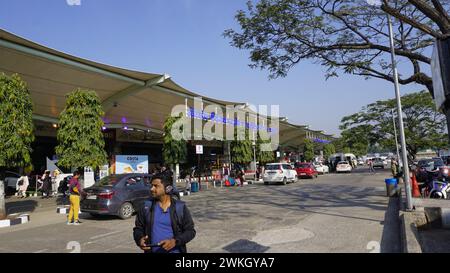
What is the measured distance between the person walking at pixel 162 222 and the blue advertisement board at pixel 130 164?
16262 mm

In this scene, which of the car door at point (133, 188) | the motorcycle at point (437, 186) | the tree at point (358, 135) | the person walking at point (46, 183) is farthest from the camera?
the tree at point (358, 135)

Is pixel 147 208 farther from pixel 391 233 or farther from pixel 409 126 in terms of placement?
pixel 409 126

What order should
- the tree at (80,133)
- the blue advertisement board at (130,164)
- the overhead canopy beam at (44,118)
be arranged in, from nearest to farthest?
the tree at (80,133) → the blue advertisement board at (130,164) → the overhead canopy beam at (44,118)

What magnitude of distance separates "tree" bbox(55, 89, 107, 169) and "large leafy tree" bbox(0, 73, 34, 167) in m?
2.65

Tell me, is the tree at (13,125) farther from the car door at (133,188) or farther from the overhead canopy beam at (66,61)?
the overhead canopy beam at (66,61)

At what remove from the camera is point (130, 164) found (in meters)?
19.9

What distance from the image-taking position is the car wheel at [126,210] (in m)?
11.0

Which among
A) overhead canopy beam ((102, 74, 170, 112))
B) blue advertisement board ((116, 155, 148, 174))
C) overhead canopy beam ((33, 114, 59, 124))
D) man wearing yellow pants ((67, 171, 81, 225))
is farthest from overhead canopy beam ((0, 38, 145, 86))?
man wearing yellow pants ((67, 171, 81, 225))

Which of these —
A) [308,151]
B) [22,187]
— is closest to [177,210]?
[22,187]

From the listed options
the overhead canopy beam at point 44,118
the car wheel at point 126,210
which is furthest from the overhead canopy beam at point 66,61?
the car wheel at point 126,210

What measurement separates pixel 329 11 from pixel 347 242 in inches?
286

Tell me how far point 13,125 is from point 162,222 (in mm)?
10256

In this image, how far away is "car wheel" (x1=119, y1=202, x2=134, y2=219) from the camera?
11035 millimetres
